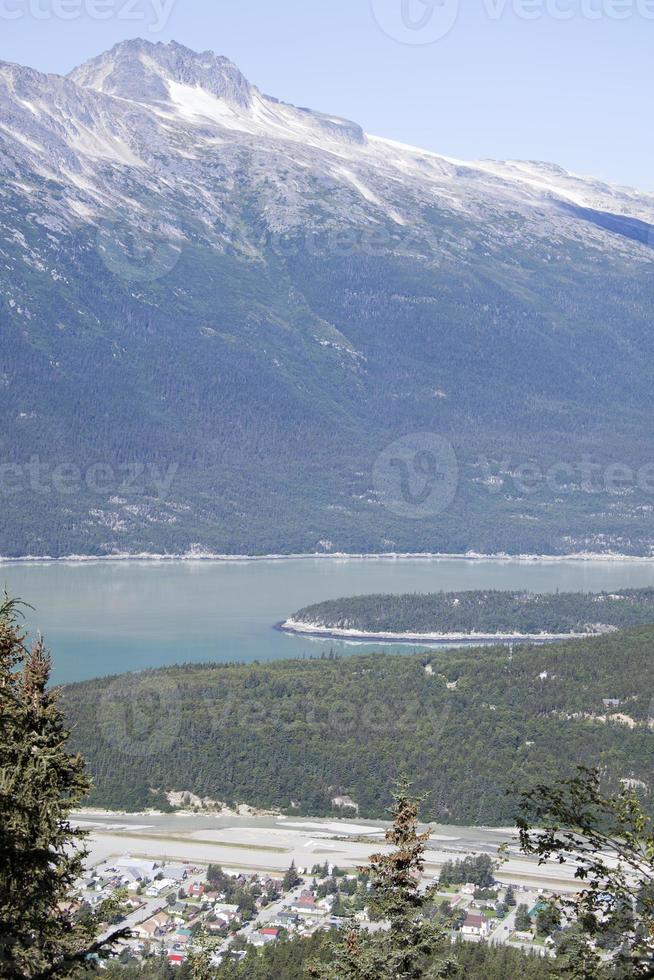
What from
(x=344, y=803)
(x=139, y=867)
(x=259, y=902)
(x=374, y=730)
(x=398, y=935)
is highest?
(x=398, y=935)

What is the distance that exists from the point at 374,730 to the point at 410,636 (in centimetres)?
6668

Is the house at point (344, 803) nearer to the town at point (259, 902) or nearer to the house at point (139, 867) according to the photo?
the town at point (259, 902)

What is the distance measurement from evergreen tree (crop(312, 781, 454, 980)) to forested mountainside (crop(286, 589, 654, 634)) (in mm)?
137910

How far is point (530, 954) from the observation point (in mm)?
45156

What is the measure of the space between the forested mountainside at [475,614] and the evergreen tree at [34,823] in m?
140

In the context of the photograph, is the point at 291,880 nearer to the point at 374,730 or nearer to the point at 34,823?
the point at 374,730

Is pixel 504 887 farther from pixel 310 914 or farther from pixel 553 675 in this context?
pixel 553 675

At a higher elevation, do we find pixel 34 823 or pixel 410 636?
pixel 34 823


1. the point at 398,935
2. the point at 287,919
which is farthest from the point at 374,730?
the point at 398,935

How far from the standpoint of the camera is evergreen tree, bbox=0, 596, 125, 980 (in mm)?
13516

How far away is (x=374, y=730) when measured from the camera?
90938mm

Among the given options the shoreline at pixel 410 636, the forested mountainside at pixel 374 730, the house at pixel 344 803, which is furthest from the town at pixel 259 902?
the shoreline at pixel 410 636

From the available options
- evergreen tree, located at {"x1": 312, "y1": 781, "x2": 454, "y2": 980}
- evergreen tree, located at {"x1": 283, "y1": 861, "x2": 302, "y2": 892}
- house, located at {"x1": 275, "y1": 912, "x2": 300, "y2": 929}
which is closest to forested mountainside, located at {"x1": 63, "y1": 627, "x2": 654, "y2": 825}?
evergreen tree, located at {"x1": 283, "y1": 861, "x2": 302, "y2": 892}

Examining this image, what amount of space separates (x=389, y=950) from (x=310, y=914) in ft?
126
